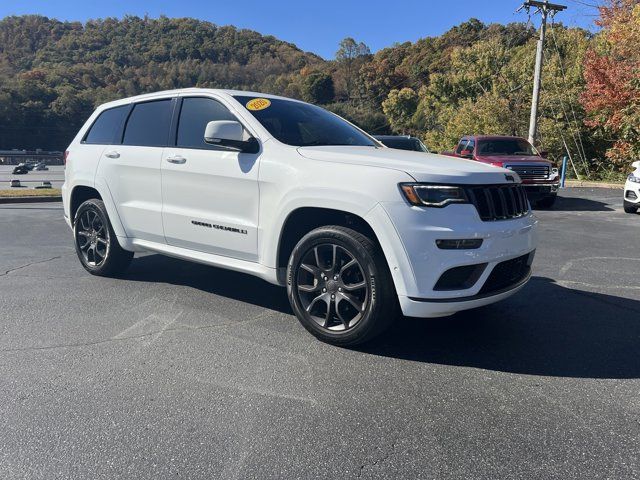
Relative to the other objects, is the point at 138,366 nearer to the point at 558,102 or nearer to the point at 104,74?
the point at 558,102

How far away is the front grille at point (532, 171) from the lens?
37.8ft

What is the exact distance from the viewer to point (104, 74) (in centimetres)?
6009

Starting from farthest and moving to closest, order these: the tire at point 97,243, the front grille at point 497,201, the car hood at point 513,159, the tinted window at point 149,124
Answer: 1. the car hood at point 513,159
2. the tire at point 97,243
3. the tinted window at point 149,124
4. the front grille at point 497,201

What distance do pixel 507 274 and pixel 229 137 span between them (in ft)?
7.41

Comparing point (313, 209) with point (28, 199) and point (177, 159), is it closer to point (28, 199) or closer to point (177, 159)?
point (177, 159)

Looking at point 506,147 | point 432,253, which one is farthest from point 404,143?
point 432,253

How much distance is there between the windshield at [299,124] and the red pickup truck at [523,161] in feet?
26.0

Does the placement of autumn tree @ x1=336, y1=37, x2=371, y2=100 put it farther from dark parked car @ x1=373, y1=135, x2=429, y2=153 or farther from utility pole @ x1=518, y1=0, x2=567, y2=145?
dark parked car @ x1=373, y1=135, x2=429, y2=153

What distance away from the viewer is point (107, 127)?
518cm

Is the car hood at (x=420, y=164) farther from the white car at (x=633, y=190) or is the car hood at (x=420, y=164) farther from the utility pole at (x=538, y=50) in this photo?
the utility pole at (x=538, y=50)

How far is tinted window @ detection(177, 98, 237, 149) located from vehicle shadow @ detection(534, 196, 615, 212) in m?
10.5

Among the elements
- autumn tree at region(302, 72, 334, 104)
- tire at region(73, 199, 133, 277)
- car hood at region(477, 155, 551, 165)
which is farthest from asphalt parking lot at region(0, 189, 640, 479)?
autumn tree at region(302, 72, 334, 104)

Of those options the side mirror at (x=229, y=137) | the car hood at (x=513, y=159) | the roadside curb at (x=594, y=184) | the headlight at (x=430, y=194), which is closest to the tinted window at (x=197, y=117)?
the side mirror at (x=229, y=137)

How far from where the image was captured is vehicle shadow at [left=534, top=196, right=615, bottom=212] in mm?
12086
